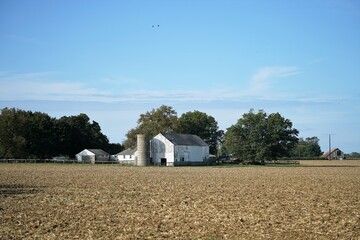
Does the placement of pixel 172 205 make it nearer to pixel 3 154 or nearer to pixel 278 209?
pixel 278 209

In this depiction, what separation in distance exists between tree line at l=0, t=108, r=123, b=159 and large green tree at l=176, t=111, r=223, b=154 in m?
26.0

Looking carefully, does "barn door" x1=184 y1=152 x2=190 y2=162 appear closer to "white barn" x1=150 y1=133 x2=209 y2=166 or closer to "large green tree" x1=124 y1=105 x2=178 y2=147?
Answer: "white barn" x1=150 y1=133 x2=209 y2=166

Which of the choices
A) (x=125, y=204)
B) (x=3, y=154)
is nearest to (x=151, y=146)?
(x=3, y=154)

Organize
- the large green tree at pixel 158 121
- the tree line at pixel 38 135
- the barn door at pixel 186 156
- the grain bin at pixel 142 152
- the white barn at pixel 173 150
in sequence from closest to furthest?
the grain bin at pixel 142 152, the white barn at pixel 173 150, the tree line at pixel 38 135, the barn door at pixel 186 156, the large green tree at pixel 158 121

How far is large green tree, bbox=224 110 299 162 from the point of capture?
9275cm

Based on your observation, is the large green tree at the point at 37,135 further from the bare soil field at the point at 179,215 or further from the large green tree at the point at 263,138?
the bare soil field at the point at 179,215

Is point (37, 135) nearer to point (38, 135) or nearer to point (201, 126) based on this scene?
point (38, 135)

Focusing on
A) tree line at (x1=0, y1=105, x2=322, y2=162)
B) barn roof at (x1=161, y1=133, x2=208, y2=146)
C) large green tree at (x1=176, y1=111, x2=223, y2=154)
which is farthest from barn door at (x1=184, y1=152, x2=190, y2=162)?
large green tree at (x1=176, y1=111, x2=223, y2=154)

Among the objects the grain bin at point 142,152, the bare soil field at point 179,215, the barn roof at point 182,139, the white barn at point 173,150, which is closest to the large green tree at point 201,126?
the barn roof at point 182,139

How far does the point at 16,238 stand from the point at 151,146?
8140 cm

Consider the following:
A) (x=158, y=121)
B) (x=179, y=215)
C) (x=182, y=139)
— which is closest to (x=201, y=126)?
(x=158, y=121)

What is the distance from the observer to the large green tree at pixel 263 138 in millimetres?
92750

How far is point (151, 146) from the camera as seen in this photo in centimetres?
9444

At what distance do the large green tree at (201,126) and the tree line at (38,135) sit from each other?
2599cm
